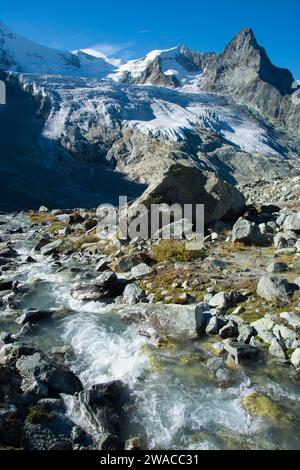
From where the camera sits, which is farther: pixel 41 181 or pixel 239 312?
pixel 41 181

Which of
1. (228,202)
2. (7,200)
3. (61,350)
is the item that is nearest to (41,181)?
(7,200)

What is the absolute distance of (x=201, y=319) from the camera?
15930mm

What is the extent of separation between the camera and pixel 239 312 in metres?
16.6

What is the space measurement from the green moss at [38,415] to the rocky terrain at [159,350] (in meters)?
0.02

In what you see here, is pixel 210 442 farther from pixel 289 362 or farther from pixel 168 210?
pixel 168 210

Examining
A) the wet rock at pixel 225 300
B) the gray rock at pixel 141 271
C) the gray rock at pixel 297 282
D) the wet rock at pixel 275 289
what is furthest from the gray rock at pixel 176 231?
the gray rock at pixel 297 282

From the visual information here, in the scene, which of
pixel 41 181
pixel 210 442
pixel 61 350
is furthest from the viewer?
pixel 41 181

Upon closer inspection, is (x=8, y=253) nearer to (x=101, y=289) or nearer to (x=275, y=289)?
(x=101, y=289)

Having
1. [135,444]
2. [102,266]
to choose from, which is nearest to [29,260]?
[102,266]

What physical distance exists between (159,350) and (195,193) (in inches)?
841

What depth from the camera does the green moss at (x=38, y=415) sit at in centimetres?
1045

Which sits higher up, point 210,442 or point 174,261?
point 174,261
